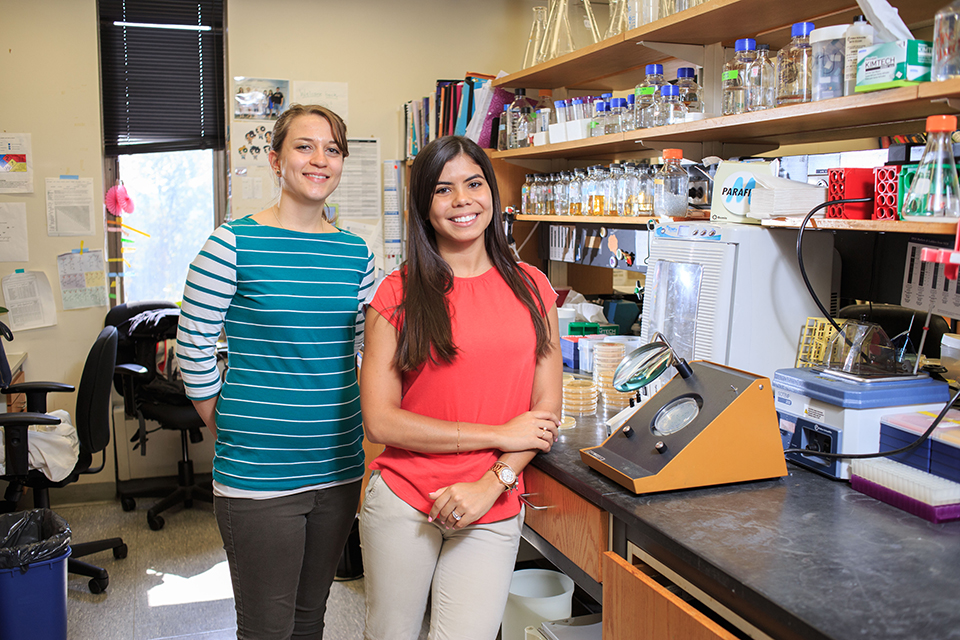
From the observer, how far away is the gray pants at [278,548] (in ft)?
5.24

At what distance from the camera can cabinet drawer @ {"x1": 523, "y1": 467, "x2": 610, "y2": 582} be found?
149cm

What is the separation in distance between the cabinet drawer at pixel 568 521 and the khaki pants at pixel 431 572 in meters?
0.17

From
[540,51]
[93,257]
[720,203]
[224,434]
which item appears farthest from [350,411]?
[93,257]

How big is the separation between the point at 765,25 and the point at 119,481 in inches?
145

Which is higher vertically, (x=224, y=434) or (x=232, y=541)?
(x=224, y=434)

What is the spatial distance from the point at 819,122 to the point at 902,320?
563mm

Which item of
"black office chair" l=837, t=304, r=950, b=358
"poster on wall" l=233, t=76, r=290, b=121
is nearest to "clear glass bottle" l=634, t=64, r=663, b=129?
"black office chair" l=837, t=304, r=950, b=358

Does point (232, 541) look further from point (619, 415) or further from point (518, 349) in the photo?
point (619, 415)

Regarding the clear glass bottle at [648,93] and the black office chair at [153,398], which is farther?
the black office chair at [153,398]

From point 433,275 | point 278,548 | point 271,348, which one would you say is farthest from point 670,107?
point 278,548

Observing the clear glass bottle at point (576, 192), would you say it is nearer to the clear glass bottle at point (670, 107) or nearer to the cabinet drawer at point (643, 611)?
the clear glass bottle at point (670, 107)

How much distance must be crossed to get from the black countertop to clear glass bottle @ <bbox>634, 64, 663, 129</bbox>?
1.10 m

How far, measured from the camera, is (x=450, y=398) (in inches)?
57.8

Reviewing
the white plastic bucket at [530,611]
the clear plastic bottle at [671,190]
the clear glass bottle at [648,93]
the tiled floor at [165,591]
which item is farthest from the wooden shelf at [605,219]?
the tiled floor at [165,591]
